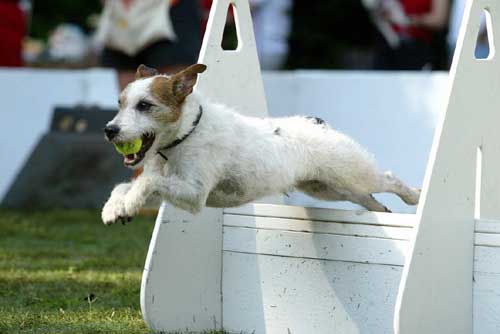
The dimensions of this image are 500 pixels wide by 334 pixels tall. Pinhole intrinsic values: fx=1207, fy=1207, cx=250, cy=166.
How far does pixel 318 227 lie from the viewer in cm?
486

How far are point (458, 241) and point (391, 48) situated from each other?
655 cm

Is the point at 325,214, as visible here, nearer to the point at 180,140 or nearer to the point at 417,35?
the point at 180,140

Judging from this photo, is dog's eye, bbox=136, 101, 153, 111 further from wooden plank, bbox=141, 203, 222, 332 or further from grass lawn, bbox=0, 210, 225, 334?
grass lawn, bbox=0, 210, 225, 334

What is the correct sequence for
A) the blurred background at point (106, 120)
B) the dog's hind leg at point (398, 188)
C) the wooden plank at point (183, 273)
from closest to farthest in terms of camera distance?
the wooden plank at point (183, 273)
the dog's hind leg at point (398, 188)
the blurred background at point (106, 120)

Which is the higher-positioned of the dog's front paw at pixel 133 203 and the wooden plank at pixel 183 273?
the dog's front paw at pixel 133 203

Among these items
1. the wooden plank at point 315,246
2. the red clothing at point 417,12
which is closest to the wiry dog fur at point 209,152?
the wooden plank at point 315,246

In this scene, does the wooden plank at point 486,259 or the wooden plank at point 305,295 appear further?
the wooden plank at point 305,295

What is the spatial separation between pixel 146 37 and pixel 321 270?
3.65m

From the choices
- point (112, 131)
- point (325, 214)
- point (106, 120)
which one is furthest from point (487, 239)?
point (106, 120)

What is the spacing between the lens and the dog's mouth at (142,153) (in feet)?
14.6

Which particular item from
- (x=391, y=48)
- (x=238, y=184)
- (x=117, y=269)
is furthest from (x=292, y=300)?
(x=391, y=48)

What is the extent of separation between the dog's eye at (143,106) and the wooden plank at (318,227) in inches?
30.6

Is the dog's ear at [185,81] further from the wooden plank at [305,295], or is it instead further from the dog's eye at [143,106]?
the wooden plank at [305,295]

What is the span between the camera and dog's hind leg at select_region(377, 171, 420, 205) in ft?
17.3
